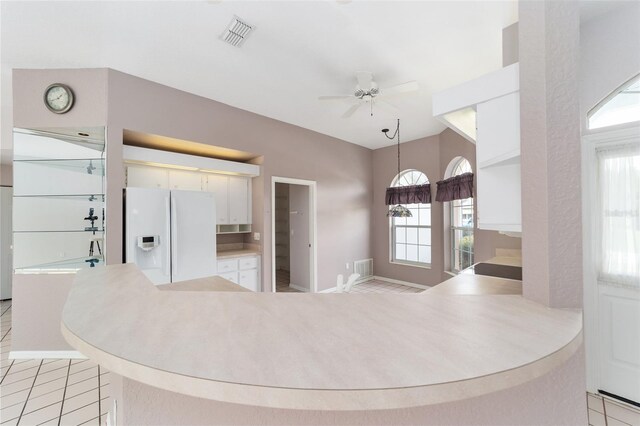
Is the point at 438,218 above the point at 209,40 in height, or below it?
below

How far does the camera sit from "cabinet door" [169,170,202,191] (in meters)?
3.60

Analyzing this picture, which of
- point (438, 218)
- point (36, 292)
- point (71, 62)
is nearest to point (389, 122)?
point (438, 218)

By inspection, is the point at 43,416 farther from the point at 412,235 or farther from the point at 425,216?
the point at 425,216

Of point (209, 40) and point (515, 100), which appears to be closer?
point (515, 100)

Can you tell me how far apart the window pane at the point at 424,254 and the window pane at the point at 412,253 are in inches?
3.0

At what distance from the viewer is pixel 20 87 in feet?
8.80

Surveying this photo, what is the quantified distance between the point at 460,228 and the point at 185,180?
4.47 metres

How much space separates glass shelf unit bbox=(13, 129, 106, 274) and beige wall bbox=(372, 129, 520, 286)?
4589 millimetres

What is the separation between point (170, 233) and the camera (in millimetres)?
3041

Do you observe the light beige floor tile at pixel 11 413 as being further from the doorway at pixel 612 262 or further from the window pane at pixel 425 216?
the window pane at pixel 425 216

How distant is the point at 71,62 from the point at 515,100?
3713 mm

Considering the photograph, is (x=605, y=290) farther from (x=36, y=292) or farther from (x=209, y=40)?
(x=36, y=292)

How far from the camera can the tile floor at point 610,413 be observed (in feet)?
5.88

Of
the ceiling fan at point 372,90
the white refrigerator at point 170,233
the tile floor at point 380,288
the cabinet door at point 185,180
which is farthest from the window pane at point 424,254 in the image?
the cabinet door at point 185,180
